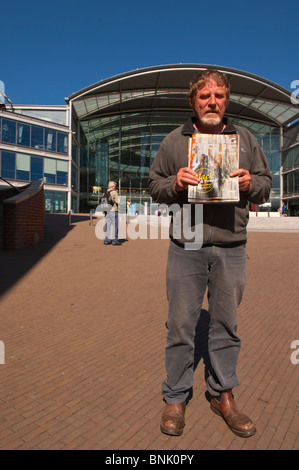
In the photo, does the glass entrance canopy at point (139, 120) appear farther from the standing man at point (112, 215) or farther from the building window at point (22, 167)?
the standing man at point (112, 215)

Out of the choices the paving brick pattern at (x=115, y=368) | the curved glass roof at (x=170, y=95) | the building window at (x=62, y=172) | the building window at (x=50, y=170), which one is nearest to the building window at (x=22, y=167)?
the building window at (x=50, y=170)

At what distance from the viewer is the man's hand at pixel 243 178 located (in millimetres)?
1774

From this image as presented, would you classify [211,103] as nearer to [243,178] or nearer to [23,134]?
[243,178]

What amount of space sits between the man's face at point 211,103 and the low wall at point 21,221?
7.53 metres

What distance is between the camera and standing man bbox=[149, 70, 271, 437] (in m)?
1.95

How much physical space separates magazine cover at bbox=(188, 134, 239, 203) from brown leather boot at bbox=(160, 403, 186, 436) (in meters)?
1.27

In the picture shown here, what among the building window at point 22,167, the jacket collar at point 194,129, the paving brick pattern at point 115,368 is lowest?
the paving brick pattern at point 115,368

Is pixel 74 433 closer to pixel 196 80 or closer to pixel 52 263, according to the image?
pixel 196 80

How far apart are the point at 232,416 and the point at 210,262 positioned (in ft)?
3.09

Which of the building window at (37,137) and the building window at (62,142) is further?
the building window at (62,142)

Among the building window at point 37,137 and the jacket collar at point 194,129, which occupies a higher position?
the building window at point 37,137

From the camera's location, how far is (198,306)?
6.64 feet

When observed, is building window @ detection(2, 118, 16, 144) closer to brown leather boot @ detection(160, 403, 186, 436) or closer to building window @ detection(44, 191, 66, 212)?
building window @ detection(44, 191, 66, 212)

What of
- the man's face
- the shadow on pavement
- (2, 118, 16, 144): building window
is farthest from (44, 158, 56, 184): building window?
the man's face
